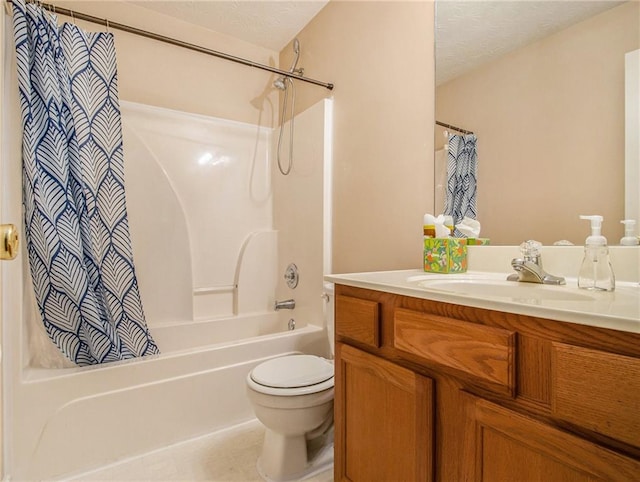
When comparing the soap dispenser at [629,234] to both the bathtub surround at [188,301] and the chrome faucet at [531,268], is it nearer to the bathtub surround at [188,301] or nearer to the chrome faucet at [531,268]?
the chrome faucet at [531,268]

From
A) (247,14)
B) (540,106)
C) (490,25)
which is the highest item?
(247,14)

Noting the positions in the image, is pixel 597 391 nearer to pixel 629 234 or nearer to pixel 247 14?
pixel 629 234

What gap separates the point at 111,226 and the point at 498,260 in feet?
5.47

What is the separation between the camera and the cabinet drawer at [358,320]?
0.99 meters

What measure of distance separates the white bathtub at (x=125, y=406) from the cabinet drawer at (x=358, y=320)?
799 mm

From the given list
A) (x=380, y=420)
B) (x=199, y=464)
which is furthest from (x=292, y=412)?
(x=199, y=464)

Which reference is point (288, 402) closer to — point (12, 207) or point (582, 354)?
point (582, 354)

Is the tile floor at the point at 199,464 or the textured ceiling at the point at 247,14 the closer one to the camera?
the tile floor at the point at 199,464

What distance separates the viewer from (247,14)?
216cm

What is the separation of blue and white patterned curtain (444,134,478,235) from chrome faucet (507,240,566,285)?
281 mm

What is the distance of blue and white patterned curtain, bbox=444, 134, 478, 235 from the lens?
4.35ft

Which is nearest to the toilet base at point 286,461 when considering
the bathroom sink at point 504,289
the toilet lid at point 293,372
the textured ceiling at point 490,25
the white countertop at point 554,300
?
the toilet lid at point 293,372

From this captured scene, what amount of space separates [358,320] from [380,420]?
11.1 inches

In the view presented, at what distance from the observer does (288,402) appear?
1.24 m
